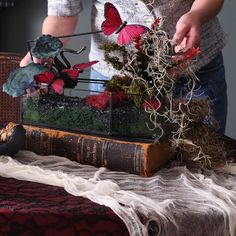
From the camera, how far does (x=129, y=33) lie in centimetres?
89

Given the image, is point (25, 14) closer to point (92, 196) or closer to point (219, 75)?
point (219, 75)

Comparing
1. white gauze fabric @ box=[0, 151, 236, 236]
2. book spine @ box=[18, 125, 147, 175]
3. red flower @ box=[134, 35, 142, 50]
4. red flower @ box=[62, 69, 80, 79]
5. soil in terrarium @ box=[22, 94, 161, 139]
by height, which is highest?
red flower @ box=[134, 35, 142, 50]

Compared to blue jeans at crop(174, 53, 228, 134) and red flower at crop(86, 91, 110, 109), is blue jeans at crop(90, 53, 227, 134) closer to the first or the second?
blue jeans at crop(174, 53, 228, 134)

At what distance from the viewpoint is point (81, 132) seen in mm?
905

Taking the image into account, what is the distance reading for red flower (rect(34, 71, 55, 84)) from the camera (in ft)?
2.97

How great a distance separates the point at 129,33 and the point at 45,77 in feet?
0.54

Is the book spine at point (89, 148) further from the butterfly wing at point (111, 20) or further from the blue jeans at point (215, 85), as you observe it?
the blue jeans at point (215, 85)

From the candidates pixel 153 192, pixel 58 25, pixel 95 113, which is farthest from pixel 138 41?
pixel 58 25

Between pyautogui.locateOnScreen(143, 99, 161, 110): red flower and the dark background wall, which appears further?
the dark background wall

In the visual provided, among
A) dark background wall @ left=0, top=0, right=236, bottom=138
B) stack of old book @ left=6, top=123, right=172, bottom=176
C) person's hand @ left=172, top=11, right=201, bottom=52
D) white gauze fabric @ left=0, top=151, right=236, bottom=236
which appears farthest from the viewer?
dark background wall @ left=0, top=0, right=236, bottom=138

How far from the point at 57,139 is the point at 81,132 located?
46 millimetres

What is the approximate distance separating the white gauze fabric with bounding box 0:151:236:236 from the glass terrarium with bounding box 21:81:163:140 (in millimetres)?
68

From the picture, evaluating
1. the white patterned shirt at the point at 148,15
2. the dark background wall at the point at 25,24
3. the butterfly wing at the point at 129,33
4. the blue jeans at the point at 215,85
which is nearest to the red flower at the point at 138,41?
the butterfly wing at the point at 129,33

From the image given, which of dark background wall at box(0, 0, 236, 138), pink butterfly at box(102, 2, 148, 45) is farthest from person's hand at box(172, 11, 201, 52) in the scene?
dark background wall at box(0, 0, 236, 138)
